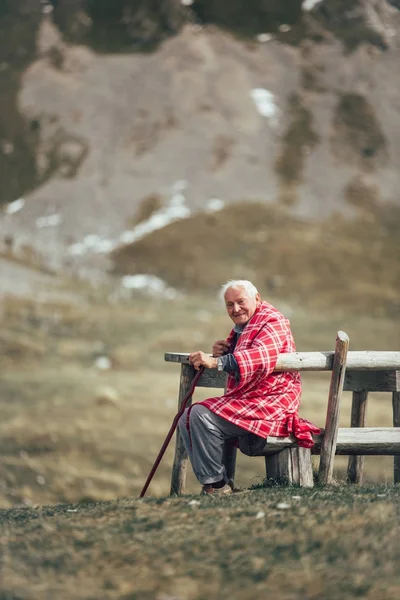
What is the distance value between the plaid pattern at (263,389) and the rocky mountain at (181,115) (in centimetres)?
5790

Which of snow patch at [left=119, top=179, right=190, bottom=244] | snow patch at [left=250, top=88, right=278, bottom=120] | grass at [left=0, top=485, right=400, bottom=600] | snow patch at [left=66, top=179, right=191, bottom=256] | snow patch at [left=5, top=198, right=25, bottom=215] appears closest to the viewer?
grass at [left=0, top=485, right=400, bottom=600]

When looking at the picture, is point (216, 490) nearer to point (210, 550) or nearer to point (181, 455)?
point (181, 455)

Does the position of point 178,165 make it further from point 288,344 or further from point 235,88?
point 288,344

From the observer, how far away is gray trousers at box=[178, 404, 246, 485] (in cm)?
977

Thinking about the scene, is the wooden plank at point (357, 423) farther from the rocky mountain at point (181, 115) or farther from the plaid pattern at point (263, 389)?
the rocky mountain at point (181, 115)

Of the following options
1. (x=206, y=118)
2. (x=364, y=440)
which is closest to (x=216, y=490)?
(x=364, y=440)

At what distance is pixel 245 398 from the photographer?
32.2 feet

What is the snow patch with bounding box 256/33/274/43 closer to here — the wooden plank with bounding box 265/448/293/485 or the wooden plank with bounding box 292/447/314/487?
the wooden plank with bounding box 265/448/293/485

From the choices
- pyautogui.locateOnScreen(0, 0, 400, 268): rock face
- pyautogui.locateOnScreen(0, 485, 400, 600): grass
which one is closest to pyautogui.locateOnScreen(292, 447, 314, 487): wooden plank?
pyautogui.locateOnScreen(0, 485, 400, 600): grass

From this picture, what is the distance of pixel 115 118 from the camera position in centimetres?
8550

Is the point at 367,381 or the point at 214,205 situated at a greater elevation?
the point at 214,205

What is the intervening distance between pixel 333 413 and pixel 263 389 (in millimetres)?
823

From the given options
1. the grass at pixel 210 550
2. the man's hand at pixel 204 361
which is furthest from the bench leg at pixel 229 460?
the grass at pixel 210 550

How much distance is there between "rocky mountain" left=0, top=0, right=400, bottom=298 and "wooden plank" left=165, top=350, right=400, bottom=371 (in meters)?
57.7
